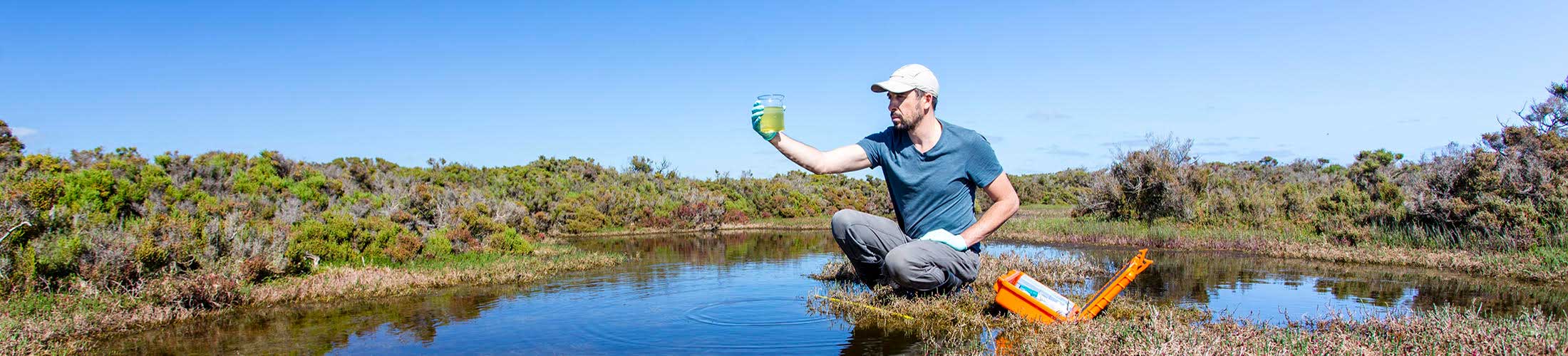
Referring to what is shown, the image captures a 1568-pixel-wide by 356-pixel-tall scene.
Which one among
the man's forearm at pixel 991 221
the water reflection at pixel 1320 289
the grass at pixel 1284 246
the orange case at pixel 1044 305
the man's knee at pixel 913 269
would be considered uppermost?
the man's forearm at pixel 991 221

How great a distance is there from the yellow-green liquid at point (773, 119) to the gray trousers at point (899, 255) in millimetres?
876

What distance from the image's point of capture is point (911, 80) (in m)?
5.16

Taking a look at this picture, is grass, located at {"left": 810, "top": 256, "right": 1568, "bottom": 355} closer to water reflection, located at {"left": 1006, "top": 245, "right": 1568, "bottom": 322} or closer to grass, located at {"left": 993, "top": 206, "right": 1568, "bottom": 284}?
water reflection, located at {"left": 1006, "top": 245, "right": 1568, "bottom": 322}

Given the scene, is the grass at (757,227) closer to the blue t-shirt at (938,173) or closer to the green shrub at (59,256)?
the green shrub at (59,256)

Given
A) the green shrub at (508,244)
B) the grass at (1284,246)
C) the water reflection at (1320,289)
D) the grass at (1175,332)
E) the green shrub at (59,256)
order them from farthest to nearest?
1. the green shrub at (508,244)
2. the grass at (1284,246)
3. the green shrub at (59,256)
4. the water reflection at (1320,289)
5. the grass at (1175,332)

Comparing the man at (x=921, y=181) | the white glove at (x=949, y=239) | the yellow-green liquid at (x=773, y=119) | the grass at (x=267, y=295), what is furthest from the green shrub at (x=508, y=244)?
the white glove at (x=949, y=239)

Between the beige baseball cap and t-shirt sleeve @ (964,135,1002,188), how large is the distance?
467 millimetres

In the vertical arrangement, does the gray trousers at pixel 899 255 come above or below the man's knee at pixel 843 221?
below

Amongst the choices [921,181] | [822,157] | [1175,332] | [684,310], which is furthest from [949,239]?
[684,310]

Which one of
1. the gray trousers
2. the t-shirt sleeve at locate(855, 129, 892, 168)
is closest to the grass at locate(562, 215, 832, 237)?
the gray trousers

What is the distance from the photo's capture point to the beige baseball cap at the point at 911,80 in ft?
16.9

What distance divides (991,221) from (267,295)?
710 centimetres

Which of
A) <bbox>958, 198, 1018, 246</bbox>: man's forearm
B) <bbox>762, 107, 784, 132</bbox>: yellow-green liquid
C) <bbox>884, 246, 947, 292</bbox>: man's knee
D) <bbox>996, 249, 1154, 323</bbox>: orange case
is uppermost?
<bbox>762, 107, 784, 132</bbox>: yellow-green liquid

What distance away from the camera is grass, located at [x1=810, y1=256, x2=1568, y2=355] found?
3.95 meters
